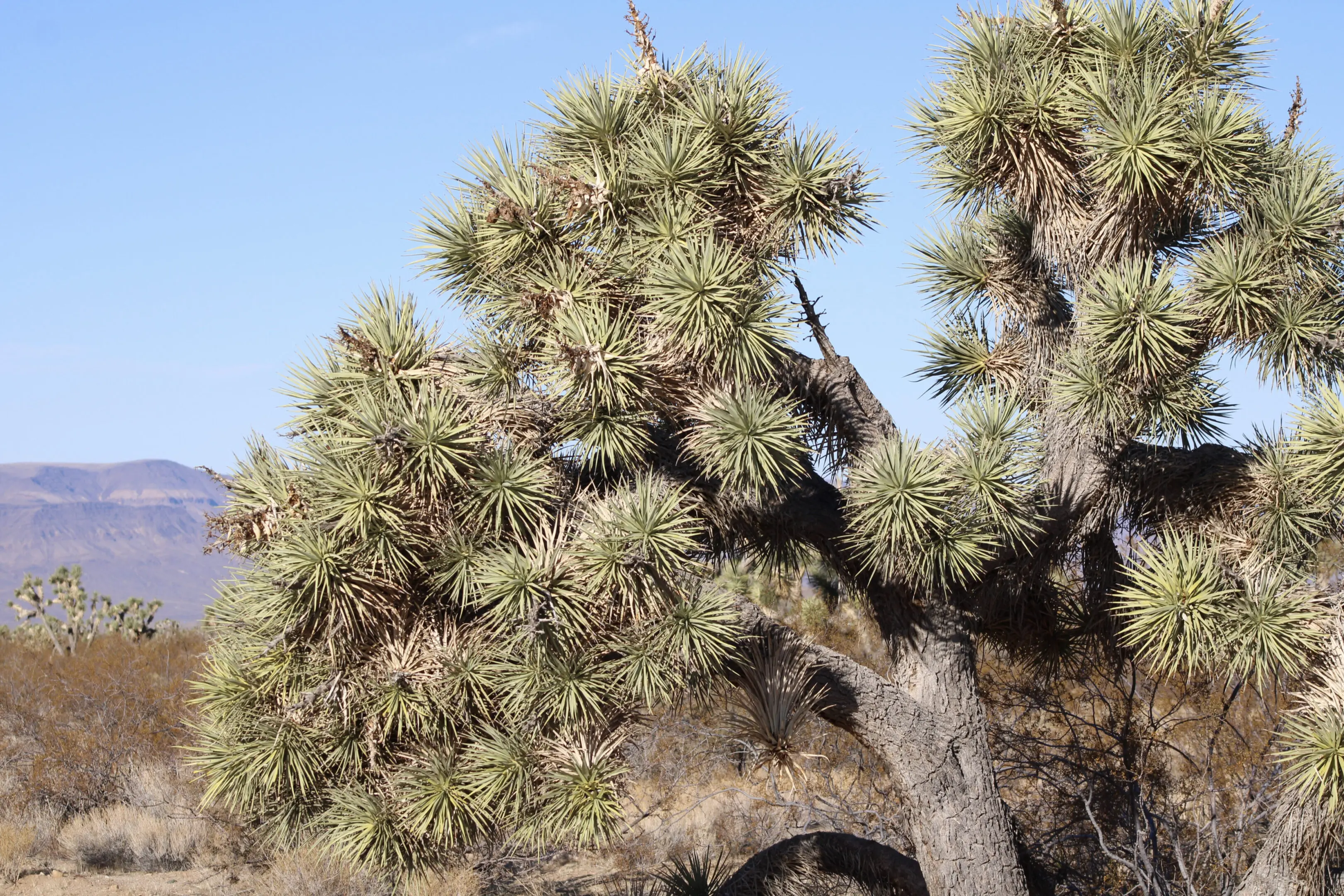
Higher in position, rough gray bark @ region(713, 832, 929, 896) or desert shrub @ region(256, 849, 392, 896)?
rough gray bark @ region(713, 832, 929, 896)

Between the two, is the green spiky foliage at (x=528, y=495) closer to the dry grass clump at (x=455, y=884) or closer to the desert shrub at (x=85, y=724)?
the dry grass clump at (x=455, y=884)

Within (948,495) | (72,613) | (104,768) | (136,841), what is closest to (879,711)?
(948,495)

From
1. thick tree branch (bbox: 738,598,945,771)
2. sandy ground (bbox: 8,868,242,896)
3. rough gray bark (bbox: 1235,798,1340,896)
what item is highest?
thick tree branch (bbox: 738,598,945,771)

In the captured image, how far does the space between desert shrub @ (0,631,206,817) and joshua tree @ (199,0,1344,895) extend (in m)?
6.03

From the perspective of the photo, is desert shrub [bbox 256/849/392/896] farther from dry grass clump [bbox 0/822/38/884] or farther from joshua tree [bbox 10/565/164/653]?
joshua tree [bbox 10/565/164/653]

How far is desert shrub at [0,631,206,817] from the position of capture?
11.1m

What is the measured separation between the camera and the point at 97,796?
1120 cm

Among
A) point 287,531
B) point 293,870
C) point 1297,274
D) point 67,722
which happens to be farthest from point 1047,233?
point 67,722

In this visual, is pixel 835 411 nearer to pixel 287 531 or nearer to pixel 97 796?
pixel 287 531

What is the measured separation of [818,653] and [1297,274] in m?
2.60

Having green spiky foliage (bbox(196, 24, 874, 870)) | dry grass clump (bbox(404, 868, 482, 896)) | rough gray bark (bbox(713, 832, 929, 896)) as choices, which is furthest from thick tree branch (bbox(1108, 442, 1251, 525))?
dry grass clump (bbox(404, 868, 482, 896))

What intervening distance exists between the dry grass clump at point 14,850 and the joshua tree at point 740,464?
527 centimetres

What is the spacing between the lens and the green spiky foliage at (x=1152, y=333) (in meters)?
4.39

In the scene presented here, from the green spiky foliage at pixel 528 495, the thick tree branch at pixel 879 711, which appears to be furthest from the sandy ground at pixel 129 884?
the thick tree branch at pixel 879 711
